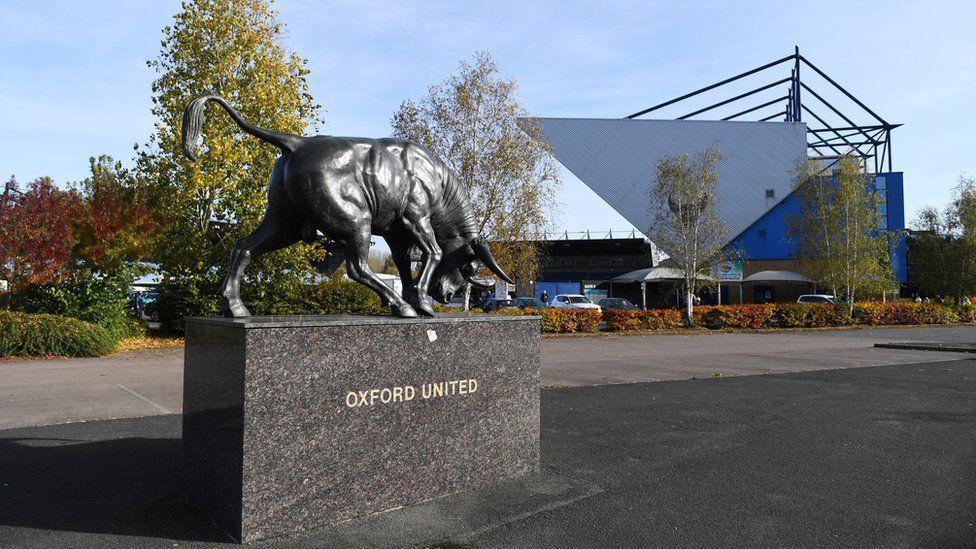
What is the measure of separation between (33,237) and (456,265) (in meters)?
14.2

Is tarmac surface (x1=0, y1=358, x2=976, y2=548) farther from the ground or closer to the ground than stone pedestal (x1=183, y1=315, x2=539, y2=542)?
closer to the ground

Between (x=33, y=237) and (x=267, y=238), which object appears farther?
(x=33, y=237)

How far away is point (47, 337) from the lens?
13.9 m

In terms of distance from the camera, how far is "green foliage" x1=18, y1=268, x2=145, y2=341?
16109 mm

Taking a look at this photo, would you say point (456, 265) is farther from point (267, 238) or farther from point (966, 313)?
point (966, 313)

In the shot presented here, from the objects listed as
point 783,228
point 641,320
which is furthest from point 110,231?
point 783,228


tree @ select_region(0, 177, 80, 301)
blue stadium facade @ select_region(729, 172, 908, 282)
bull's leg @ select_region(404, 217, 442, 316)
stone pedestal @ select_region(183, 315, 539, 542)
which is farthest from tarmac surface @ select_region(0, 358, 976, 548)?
blue stadium facade @ select_region(729, 172, 908, 282)

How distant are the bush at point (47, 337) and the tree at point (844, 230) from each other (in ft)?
90.2

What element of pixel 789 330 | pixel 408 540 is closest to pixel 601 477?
pixel 408 540

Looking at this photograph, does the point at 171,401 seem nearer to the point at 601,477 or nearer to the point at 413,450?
the point at 413,450

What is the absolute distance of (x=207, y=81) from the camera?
56.7 ft

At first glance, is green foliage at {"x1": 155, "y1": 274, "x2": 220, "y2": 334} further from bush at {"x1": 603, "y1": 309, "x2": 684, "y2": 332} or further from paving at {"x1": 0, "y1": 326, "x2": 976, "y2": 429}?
bush at {"x1": 603, "y1": 309, "x2": 684, "y2": 332}

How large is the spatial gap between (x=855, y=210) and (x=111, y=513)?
102ft

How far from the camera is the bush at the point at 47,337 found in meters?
13.6
